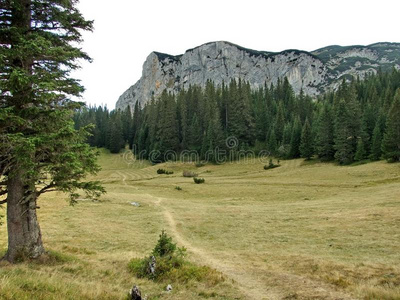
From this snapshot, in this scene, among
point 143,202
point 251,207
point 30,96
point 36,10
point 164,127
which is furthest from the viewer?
point 164,127

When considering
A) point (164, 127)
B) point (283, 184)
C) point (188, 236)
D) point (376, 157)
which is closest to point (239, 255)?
point (188, 236)

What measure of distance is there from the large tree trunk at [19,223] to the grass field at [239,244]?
87cm

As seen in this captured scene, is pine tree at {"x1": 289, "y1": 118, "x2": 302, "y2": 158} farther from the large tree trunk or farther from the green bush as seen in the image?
the large tree trunk

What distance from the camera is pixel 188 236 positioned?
65.8 feet

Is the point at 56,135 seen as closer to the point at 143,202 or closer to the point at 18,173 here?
the point at 18,173

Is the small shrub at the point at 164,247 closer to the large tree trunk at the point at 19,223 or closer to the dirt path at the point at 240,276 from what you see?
the dirt path at the point at 240,276

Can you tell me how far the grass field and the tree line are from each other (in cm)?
2339

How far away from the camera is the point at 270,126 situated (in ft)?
302

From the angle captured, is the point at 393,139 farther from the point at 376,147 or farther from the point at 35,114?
the point at 35,114

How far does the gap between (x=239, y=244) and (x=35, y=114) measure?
13.9 metres

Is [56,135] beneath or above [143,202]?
above

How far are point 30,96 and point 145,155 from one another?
9001 cm

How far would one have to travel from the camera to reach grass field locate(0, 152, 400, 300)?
9.29 m

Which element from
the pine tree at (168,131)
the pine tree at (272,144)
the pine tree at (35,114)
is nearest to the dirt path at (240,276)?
the pine tree at (35,114)
